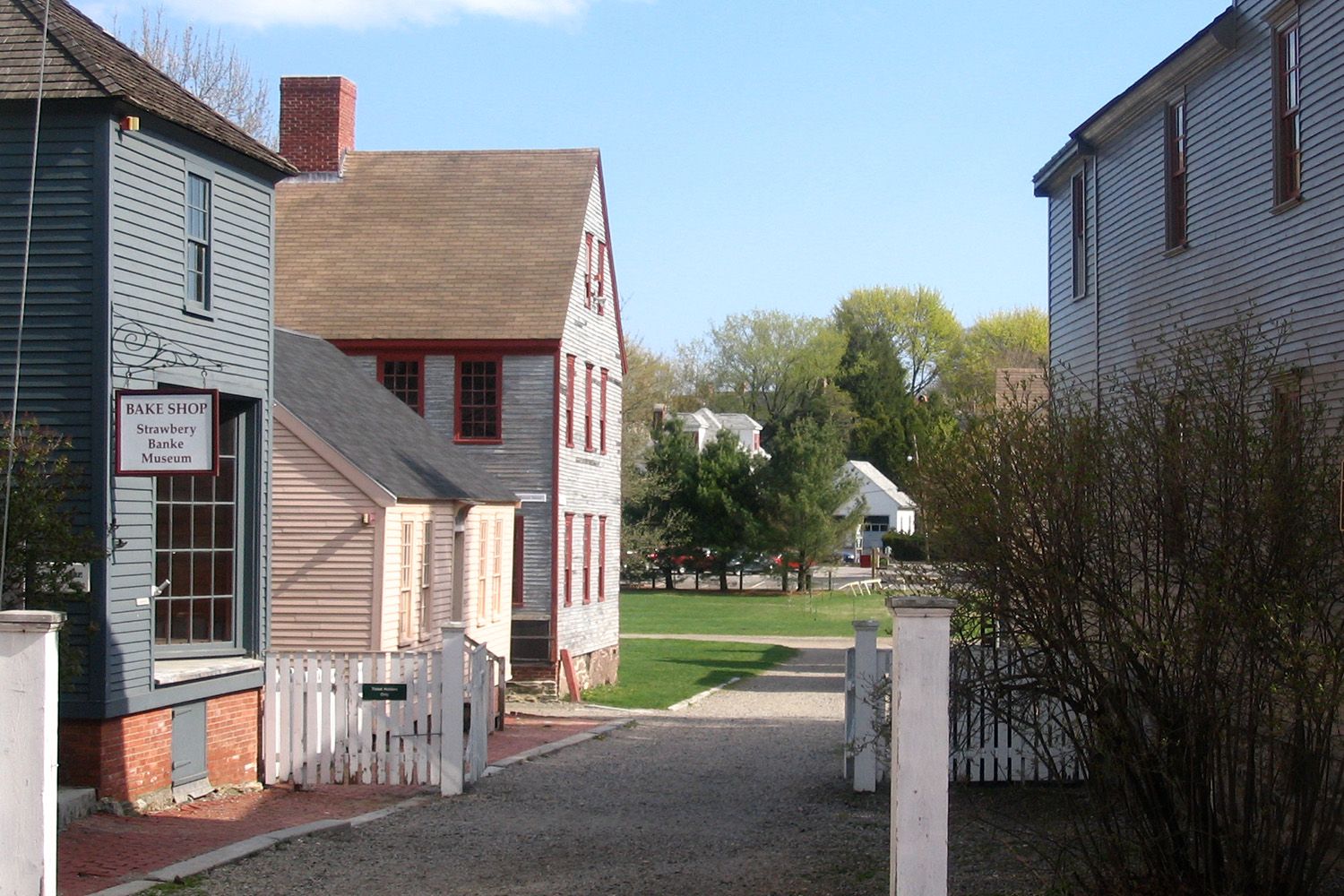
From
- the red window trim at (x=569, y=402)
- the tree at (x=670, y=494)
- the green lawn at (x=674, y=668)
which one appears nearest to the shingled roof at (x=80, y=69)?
the red window trim at (x=569, y=402)

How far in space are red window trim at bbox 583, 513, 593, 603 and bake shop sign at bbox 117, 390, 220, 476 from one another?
1826cm

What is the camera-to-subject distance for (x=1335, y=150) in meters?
11.8

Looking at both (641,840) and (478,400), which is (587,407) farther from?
(641,840)

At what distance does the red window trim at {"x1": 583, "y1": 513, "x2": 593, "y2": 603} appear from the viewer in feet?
97.5

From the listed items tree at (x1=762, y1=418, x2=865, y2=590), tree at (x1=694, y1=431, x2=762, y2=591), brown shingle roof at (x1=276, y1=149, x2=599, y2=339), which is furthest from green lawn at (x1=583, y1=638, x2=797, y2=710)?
tree at (x1=694, y1=431, x2=762, y2=591)

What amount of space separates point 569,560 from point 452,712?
14.5 metres

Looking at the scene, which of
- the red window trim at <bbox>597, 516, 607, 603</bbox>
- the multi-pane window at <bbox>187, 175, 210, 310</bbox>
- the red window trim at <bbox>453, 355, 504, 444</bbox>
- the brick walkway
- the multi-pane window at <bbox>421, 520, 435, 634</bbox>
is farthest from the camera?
the red window trim at <bbox>597, 516, 607, 603</bbox>

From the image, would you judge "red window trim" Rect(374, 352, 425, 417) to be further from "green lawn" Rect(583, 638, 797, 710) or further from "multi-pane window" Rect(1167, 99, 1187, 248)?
"multi-pane window" Rect(1167, 99, 1187, 248)

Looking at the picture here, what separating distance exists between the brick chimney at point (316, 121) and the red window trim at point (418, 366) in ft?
18.5

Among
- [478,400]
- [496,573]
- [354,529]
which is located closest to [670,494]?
[478,400]

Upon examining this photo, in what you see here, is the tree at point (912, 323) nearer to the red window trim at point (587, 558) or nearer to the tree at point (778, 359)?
the tree at point (778, 359)

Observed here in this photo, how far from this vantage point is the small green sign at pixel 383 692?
13859 millimetres

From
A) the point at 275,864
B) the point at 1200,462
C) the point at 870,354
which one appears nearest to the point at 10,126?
the point at 275,864

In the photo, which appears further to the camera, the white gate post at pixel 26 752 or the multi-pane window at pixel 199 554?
the multi-pane window at pixel 199 554
